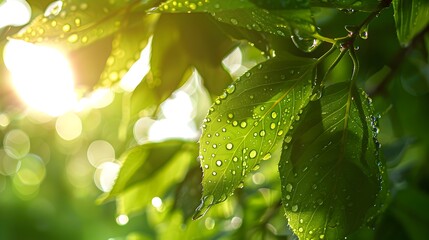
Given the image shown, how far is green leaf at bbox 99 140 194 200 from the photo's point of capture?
77 centimetres

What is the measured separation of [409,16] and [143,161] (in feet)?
1.41

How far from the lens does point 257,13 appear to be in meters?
0.44

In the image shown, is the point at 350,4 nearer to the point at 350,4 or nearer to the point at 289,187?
the point at 350,4

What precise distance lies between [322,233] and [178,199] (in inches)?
15.5

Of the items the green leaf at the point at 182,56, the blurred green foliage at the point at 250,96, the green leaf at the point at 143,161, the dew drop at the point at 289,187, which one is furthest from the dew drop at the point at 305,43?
the green leaf at the point at 143,161

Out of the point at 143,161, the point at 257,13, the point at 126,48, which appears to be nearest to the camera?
the point at 257,13

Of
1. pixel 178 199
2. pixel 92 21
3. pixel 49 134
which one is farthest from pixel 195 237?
pixel 49 134

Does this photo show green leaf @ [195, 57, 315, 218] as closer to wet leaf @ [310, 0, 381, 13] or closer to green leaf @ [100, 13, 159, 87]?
wet leaf @ [310, 0, 381, 13]

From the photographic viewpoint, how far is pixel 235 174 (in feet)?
1.52

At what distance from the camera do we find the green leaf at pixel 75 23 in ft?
1.67

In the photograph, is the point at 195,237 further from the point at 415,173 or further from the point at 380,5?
the point at 380,5

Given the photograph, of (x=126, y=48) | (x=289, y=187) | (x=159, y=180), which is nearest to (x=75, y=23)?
(x=126, y=48)

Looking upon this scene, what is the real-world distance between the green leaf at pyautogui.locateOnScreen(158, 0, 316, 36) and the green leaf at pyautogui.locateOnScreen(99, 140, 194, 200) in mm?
355

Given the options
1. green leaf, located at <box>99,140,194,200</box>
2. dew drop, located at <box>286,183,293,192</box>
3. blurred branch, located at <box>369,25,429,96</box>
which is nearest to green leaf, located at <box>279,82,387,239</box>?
dew drop, located at <box>286,183,293,192</box>
